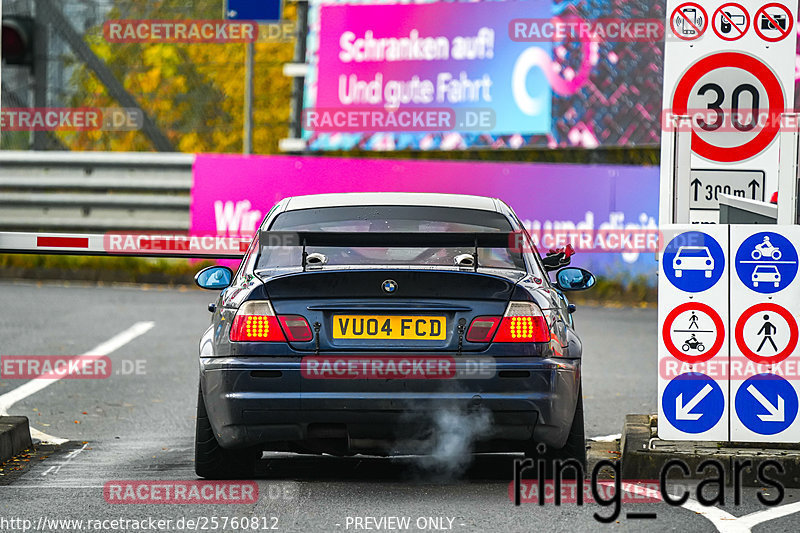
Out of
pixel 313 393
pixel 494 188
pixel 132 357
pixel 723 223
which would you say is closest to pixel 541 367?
pixel 313 393

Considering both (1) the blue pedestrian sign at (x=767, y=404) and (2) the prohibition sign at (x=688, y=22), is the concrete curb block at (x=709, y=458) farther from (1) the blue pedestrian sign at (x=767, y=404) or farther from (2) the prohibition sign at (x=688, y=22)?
(2) the prohibition sign at (x=688, y=22)

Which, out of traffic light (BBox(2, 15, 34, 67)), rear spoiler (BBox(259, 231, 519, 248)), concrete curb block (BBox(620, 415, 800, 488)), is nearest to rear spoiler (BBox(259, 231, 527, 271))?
rear spoiler (BBox(259, 231, 519, 248))

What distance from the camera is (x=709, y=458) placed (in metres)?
7.37

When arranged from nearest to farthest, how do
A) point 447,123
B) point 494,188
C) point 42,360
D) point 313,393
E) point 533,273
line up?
point 313,393, point 533,273, point 42,360, point 494,188, point 447,123

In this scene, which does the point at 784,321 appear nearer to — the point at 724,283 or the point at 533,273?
the point at 724,283

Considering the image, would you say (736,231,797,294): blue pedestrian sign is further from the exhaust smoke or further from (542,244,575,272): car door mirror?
the exhaust smoke

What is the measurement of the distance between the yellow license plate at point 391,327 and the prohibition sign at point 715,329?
125 centimetres

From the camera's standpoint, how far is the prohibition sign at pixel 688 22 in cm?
803

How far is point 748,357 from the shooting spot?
7.55 metres

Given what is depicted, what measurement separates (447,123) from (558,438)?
13.4 meters

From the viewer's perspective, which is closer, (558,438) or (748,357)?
(558,438)

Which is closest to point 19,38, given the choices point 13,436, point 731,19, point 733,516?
point 13,436

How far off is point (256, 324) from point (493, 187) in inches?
456

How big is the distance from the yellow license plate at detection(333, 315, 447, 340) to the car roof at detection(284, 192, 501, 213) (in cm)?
113
